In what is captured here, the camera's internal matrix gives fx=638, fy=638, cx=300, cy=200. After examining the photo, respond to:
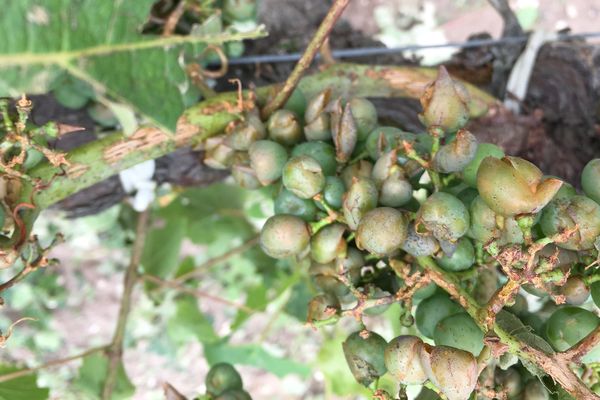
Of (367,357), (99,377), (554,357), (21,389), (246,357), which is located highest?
(554,357)

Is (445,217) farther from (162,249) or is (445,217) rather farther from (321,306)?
(162,249)

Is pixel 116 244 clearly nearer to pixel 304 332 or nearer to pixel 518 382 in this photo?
pixel 304 332

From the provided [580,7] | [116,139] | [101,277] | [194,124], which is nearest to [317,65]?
[194,124]

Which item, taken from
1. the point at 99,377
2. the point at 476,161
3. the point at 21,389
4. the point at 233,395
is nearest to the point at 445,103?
the point at 476,161

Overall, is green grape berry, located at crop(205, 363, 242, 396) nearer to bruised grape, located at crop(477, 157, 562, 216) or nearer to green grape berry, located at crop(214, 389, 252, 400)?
green grape berry, located at crop(214, 389, 252, 400)

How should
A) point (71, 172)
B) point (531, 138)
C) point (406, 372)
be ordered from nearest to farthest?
point (406, 372), point (71, 172), point (531, 138)

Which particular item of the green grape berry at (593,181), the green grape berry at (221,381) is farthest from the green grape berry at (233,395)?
the green grape berry at (593,181)

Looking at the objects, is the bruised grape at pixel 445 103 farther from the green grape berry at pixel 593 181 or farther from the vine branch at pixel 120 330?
the vine branch at pixel 120 330

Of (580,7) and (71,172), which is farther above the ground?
(71,172)
